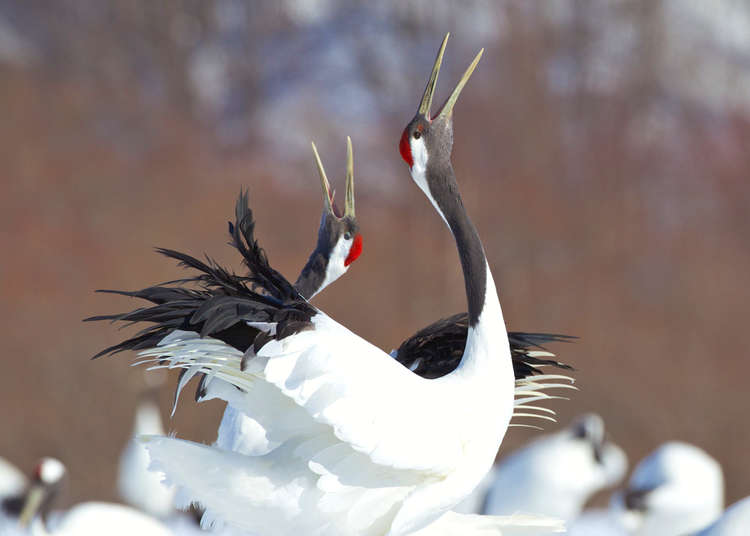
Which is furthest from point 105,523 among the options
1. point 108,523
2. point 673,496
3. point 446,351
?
point 673,496

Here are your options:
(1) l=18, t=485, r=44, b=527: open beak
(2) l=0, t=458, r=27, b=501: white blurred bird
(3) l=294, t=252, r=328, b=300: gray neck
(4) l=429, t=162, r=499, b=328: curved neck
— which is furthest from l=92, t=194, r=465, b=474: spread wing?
(2) l=0, t=458, r=27, b=501: white blurred bird

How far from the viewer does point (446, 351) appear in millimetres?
1637

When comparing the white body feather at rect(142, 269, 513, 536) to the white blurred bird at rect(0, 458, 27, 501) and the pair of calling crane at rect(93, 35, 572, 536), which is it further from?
the white blurred bird at rect(0, 458, 27, 501)

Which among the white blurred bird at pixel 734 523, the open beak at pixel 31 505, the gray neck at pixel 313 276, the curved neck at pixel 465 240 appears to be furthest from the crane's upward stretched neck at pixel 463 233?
the open beak at pixel 31 505

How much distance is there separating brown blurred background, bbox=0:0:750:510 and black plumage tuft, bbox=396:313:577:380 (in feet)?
9.93

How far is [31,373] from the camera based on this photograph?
4.64 m

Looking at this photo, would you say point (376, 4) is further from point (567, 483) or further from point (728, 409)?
point (567, 483)

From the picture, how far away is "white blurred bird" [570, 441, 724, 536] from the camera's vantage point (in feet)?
10.1

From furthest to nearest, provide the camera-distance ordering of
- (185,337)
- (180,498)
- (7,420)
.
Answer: (7,420)
(180,498)
(185,337)

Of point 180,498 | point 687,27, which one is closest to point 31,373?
point 180,498

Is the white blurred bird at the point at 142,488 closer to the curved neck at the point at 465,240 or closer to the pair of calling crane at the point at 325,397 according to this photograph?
the pair of calling crane at the point at 325,397

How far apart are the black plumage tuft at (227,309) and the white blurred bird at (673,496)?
2196 mm

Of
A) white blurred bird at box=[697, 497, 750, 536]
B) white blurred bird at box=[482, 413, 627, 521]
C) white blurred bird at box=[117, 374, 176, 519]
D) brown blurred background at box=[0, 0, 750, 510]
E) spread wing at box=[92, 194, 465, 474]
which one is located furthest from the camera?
brown blurred background at box=[0, 0, 750, 510]

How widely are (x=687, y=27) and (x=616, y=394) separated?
106 inches
